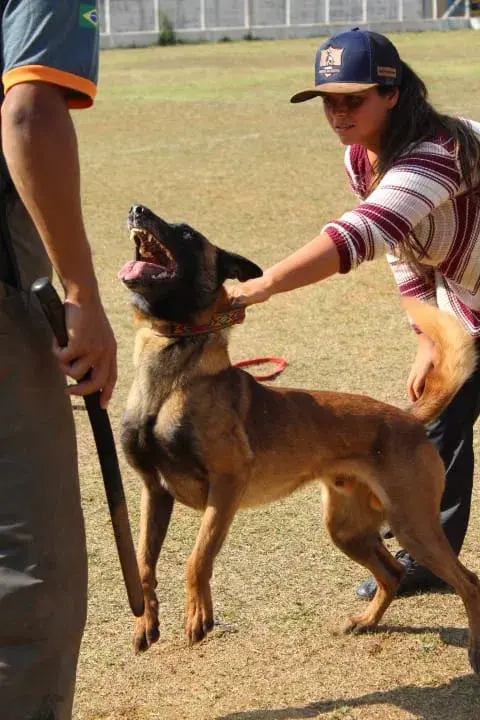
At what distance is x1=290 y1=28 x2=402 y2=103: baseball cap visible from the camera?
12.6 feet

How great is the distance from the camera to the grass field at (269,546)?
3871 mm

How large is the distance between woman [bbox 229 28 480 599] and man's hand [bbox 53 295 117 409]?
111cm

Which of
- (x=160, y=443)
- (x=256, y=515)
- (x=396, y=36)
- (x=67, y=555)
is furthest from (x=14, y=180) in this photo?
(x=396, y=36)

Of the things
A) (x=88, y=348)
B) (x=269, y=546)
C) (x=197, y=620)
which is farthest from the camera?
(x=269, y=546)

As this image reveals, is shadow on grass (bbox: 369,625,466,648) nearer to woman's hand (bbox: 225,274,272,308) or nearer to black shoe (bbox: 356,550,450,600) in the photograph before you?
black shoe (bbox: 356,550,450,600)

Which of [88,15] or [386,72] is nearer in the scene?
[88,15]

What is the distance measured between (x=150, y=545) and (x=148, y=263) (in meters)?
0.95

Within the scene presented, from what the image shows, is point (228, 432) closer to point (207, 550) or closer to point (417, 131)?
point (207, 550)

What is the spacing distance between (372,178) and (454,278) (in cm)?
47

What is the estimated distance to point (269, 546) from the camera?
16.3 ft

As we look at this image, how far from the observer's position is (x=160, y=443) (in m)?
3.94

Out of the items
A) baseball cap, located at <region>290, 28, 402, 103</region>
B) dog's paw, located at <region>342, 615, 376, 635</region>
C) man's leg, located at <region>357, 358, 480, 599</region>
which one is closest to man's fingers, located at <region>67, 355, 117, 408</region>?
baseball cap, located at <region>290, 28, 402, 103</region>

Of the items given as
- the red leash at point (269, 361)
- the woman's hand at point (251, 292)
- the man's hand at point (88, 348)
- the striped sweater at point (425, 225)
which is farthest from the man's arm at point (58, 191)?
the red leash at point (269, 361)

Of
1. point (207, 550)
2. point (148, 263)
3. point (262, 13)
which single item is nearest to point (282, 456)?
point (207, 550)
